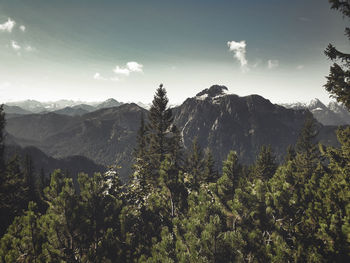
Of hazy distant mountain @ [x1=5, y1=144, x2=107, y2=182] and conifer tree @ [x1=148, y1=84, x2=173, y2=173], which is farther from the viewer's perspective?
hazy distant mountain @ [x1=5, y1=144, x2=107, y2=182]

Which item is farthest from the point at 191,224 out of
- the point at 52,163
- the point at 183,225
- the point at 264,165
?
the point at 52,163

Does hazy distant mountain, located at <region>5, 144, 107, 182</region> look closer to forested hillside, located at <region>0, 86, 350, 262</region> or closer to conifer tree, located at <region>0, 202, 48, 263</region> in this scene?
forested hillside, located at <region>0, 86, 350, 262</region>

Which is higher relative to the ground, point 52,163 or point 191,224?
point 191,224

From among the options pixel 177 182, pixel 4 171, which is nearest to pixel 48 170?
pixel 4 171

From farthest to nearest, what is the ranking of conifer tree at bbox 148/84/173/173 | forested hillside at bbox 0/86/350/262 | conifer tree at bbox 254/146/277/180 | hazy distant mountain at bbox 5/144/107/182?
hazy distant mountain at bbox 5/144/107/182, conifer tree at bbox 254/146/277/180, conifer tree at bbox 148/84/173/173, forested hillside at bbox 0/86/350/262

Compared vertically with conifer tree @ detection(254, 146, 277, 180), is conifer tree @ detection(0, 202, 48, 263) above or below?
above

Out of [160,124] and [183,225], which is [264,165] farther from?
[183,225]

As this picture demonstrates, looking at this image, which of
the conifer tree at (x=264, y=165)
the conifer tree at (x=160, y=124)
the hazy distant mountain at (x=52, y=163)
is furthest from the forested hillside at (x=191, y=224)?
the hazy distant mountain at (x=52, y=163)

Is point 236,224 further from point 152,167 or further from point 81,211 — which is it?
point 152,167

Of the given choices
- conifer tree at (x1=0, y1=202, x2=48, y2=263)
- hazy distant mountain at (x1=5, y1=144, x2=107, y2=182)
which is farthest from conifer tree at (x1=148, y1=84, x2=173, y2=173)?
hazy distant mountain at (x1=5, y1=144, x2=107, y2=182)

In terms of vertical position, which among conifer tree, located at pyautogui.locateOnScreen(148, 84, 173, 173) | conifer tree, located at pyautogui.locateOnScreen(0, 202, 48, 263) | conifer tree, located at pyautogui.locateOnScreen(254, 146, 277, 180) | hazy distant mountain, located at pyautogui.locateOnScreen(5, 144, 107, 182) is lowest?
hazy distant mountain, located at pyautogui.locateOnScreen(5, 144, 107, 182)

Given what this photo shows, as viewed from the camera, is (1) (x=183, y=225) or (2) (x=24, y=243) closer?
(2) (x=24, y=243)

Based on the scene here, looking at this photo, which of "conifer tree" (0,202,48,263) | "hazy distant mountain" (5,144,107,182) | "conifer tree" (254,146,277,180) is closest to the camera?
"conifer tree" (0,202,48,263)

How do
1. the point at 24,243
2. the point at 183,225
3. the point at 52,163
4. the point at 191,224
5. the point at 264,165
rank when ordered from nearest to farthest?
1. the point at 24,243
2. the point at 191,224
3. the point at 183,225
4. the point at 264,165
5. the point at 52,163
